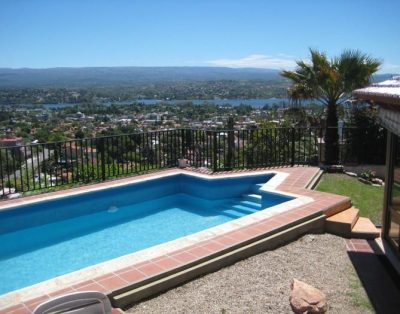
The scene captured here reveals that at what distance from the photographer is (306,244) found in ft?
19.8

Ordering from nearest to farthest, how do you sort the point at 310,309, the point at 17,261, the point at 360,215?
the point at 310,309 < the point at 17,261 < the point at 360,215

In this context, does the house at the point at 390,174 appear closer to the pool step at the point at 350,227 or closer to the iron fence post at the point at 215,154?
the pool step at the point at 350,227

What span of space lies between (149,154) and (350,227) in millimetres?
5896

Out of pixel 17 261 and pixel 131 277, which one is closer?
pixel 131 277

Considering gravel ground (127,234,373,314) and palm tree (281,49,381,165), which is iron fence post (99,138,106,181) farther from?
palm tree (281,49,381,165)

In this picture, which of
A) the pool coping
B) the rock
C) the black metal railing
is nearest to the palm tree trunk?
the black metal railing

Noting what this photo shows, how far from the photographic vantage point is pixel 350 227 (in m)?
6.39

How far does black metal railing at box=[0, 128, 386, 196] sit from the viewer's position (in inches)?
357

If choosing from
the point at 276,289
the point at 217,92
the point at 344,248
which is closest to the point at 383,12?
the point at 344,248

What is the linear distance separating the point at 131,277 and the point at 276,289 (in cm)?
168

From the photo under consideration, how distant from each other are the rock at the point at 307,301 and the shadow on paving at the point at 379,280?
2.33 ft

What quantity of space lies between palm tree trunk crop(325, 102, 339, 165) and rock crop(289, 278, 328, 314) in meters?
7.56

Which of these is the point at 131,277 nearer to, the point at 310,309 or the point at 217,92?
the point at 310,309

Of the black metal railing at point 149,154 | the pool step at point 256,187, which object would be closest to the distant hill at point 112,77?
the black metal railing at point 149,154
